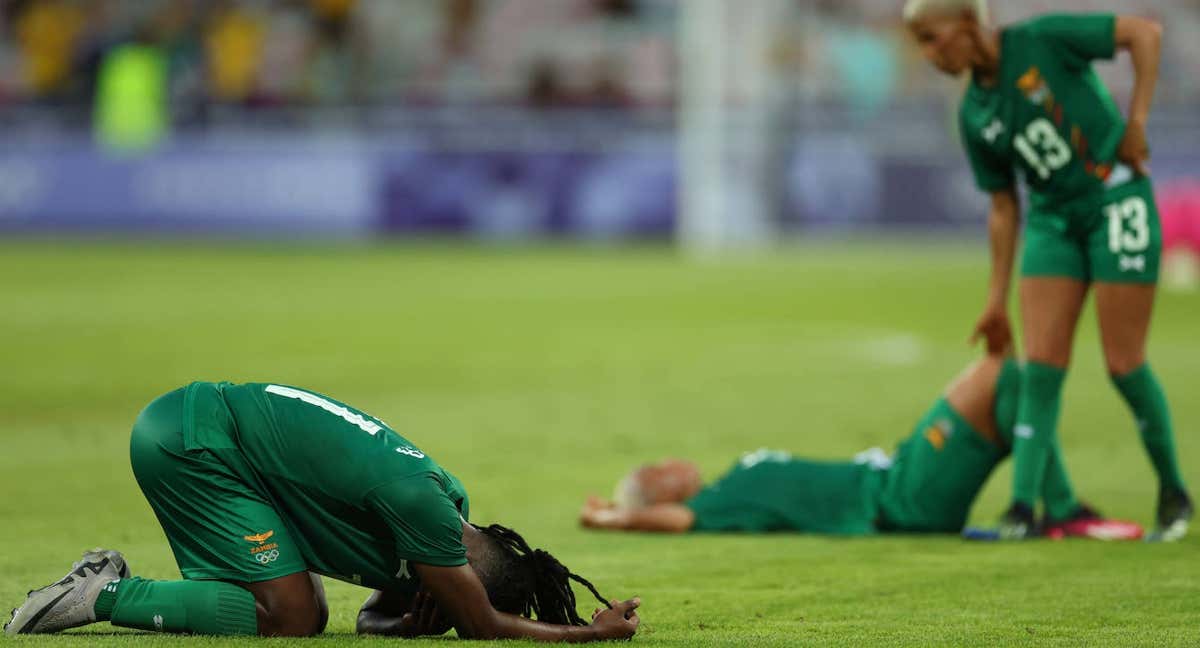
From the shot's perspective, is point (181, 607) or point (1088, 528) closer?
point (181, 607)

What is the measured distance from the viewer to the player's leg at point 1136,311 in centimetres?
718

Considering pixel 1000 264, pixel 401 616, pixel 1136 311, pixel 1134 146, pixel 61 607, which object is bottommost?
pixel 401 616

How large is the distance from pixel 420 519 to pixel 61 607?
107 centimetres

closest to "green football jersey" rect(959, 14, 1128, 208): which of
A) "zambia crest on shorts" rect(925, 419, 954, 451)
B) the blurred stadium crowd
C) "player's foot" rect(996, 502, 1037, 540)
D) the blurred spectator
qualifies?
"zambia crest on shorts" rect(925, 419, 954, 451)

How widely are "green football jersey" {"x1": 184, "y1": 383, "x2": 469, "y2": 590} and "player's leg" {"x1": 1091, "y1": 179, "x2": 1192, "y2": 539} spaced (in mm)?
→ 3020

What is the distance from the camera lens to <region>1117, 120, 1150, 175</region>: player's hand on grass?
7.11 metres

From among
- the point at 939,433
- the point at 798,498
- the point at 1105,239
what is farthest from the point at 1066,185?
the point at 798,498

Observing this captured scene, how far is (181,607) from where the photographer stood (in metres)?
5.29

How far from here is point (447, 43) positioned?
33156 millimetres

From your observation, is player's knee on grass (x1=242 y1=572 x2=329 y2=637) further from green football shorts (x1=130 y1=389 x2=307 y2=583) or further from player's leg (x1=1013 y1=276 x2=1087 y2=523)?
player's leg (x1=1013 y1=276 x2=1087 y2=523)

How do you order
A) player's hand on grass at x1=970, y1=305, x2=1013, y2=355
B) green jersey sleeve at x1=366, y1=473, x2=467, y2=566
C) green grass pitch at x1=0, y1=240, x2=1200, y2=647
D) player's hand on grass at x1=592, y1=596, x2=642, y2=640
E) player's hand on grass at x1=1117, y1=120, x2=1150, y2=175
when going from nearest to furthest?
green jersey sleeve at x1=366, y1=473, x2=467, y2=566 < player's hand on grass at x1=592, y1=596, x2=642, y2=640 < green grass pitch at x1=0, y1=240, x2=1200, y2=647 < player's hand on grass at x1=1117, y1=120, x2=1150, y2=175 < player's hand on grass at x1=970, y1=305, x2=1013, y2=355

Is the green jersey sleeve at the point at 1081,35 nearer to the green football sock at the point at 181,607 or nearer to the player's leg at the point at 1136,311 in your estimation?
the player's leg at the point at 1136,311

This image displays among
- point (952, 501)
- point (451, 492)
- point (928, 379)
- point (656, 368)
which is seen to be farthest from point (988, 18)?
point (656, 368)

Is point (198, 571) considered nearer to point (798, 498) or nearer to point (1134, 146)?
point (798, 498)
